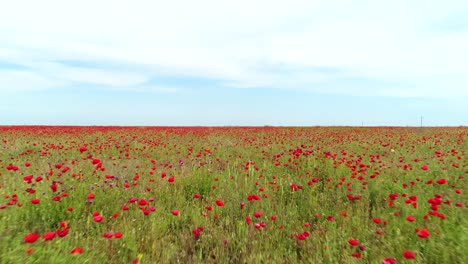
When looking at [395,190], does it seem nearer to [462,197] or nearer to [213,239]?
[462,197]

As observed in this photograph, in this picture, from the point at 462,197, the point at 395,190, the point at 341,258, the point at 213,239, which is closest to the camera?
the point at 341,258

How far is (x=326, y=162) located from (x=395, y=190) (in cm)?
181

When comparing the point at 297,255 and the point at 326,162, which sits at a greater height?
the point at 326,162

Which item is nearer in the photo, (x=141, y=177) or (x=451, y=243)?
(x=451, y=243)

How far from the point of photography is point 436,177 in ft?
17.1

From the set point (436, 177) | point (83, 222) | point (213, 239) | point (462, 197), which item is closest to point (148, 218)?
point (83, 222)

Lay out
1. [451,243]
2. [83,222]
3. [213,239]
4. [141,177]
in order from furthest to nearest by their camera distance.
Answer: [141,177] < [83,222] < [213,239] < [451,243]

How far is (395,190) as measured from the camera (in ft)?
14.7

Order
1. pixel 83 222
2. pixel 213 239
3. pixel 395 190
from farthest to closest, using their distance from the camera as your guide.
Answer: pixel 395 190, pixel 83 222, pixel 213 239

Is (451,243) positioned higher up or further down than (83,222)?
higher up

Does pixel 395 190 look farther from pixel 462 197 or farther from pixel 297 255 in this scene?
pixel 297 255

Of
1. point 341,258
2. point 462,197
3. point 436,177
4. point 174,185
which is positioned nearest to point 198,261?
point 341,258

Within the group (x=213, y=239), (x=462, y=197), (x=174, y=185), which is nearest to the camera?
(x=213, y=239)

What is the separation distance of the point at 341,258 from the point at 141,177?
13.7 feet
